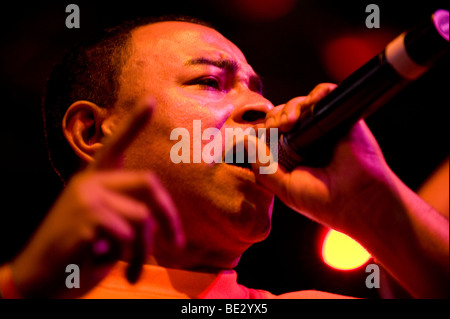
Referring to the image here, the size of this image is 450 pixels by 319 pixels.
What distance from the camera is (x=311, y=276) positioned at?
2637 mm

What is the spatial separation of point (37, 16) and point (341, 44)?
1583 mm

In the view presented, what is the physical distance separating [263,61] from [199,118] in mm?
1089

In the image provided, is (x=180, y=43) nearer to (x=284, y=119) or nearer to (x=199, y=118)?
(x=199, y=118)

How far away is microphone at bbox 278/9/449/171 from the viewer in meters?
0.94

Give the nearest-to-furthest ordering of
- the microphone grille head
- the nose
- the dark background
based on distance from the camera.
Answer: the microphone grille head
the nose
the dark background

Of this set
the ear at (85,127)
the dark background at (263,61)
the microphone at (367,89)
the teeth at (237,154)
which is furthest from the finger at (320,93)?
the dark background at (263,61)

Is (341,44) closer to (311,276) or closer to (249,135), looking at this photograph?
(249,135)

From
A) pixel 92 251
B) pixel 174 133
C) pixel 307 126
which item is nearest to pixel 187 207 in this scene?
pixel 174 133

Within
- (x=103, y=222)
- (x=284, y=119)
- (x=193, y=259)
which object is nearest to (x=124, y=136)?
(x=103, y=222)

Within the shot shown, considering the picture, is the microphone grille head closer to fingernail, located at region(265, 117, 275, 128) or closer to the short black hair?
fingernail, located at region(265, 117, 275, 128)

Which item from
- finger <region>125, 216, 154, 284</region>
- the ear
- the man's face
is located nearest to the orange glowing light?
the man's face

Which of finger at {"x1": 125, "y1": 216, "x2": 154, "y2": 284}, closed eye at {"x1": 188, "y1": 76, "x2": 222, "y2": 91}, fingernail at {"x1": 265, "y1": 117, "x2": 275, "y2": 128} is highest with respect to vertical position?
closed eye at {"x1": 188, "y1": 76, "x2": 222, "y2": 91}

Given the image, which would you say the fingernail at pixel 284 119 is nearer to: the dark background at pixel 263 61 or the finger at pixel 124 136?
the finger at pixel 124 136

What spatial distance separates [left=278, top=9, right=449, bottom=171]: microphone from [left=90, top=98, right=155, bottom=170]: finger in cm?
53
